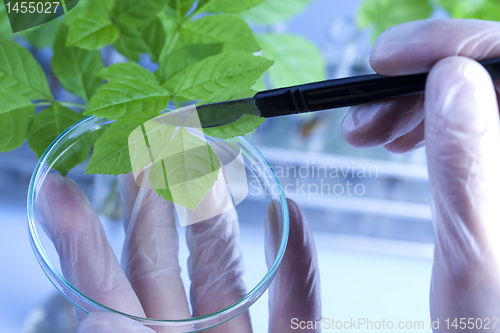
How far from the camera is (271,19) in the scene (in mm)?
497

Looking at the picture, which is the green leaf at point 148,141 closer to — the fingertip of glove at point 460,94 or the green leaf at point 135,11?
the green leaf at point 135,11

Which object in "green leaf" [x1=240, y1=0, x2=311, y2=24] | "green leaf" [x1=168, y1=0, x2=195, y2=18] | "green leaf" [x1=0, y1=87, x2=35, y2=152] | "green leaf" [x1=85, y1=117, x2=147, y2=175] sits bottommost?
"green leaf" [x1=85, y1=117, x2=147, y2=175]

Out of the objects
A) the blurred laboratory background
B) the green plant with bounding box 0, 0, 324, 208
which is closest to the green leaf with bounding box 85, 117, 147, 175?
the green plant with bounding box 0, 0, 324, 208

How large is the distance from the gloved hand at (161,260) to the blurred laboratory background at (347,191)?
16cm

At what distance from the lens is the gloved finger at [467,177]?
14.6 inches

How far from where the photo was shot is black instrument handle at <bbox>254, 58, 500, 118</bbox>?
0.38 metres

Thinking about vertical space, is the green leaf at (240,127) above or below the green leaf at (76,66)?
below

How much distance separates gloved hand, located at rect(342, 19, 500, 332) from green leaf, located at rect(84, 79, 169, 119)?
25 centimetres

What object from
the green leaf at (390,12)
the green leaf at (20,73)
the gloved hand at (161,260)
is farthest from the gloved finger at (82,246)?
the green leaf at (390,12)

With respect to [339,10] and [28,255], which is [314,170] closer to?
[339,10]

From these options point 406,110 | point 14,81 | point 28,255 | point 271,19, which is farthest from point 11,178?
point 406,110

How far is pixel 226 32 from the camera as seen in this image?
40cm

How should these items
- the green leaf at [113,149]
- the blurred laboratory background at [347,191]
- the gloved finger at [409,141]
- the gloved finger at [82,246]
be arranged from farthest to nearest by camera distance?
the blurred laboratory background at [347,191] → the gloved finger at [409,141] → the gloved finger at [82,246] → the green leaf at [113,149]

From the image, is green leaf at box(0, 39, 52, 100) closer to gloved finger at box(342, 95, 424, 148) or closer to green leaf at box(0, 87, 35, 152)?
green leaf at box(0, 87, 35, 152)
